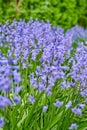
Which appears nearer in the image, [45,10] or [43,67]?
[43,67]

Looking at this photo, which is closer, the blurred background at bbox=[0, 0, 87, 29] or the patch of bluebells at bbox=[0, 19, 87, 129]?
the patch of bluebells at bbox=[0, 19, 87, 129]

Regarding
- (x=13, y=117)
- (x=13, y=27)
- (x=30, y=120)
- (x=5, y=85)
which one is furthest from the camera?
(x=13, y=27)

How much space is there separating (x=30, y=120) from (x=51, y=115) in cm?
20

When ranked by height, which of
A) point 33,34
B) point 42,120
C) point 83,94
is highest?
point 33,34

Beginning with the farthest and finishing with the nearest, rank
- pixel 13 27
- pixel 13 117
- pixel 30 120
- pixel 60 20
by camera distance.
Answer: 1. pixel 60 20
2. pixel 13 27
3. pixel 30 120
4. pixel 13 117

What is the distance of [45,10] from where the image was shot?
7.57 meters

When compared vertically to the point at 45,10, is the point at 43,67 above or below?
below

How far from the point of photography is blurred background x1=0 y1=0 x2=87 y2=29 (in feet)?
24.2

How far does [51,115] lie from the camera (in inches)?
131

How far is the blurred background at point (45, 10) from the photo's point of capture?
7.36 m

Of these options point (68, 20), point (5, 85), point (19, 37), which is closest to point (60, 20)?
point (68, 20)

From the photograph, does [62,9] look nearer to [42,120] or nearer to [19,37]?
[19,37]

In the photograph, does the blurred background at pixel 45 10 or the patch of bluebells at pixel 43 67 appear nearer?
the patch of bluebells at pixel 43 67

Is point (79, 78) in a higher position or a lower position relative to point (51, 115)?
higher
